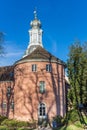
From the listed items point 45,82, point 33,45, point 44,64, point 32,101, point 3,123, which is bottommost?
point 3,123

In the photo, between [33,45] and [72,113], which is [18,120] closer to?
[72,113]

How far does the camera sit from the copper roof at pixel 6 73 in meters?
49.3

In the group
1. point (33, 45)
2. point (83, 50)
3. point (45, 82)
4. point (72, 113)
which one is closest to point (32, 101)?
point (45, 82)

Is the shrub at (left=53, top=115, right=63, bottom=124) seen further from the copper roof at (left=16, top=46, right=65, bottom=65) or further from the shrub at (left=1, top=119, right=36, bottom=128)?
the copper roof at (left=16, top=46, right=65, bottom=65)

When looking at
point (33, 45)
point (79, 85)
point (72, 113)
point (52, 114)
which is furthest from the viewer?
point (33, 45)

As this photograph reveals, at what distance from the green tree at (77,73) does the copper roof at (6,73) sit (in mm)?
10149

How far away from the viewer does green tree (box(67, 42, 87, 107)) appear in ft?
144

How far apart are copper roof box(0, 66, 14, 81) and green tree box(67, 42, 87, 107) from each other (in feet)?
33.3

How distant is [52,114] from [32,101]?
3.43 metres

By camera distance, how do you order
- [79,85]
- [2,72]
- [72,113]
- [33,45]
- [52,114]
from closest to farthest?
[72,113] < [52,114] < [79,85] < [2,72] < [33,45]

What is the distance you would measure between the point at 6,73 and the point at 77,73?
1329 cm

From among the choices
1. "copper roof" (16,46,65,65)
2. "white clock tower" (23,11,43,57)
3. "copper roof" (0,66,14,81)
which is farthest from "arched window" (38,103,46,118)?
"white clock tower" (23,11,43,57)

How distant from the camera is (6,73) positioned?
5131 cm

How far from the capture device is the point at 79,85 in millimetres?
44312
